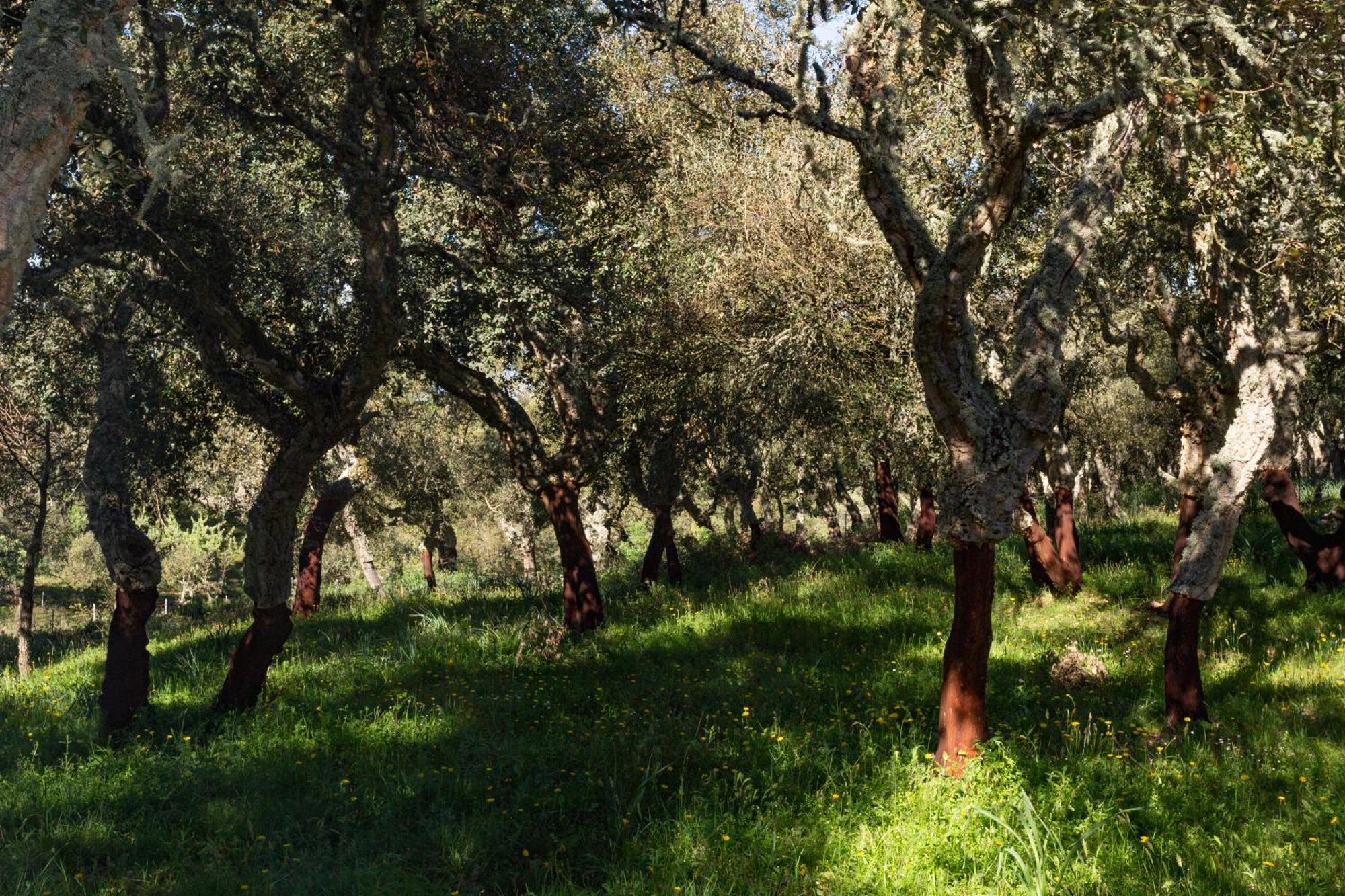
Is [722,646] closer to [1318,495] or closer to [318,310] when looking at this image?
[318,310]

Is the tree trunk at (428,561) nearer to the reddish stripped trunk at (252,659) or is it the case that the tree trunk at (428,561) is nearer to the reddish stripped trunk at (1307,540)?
the reddish stripped trunk at (252,659)

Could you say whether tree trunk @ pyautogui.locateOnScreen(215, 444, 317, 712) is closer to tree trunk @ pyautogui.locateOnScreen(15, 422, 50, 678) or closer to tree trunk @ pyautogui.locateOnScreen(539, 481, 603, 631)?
tree trunk @ pyautogui.locateOnScreen(539, 481, 603, 631)

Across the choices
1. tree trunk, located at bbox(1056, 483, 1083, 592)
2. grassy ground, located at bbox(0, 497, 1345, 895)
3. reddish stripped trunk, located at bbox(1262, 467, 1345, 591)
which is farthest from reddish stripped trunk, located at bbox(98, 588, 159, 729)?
reddish stripped trunk, located at bbox(1262, 467, 1345, 591)

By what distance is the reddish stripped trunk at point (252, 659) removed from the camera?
33.8 ft

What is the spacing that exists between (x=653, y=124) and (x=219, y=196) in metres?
7.55

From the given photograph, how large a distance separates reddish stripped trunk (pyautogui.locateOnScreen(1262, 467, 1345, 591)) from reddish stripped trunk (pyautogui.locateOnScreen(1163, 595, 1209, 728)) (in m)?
4.74

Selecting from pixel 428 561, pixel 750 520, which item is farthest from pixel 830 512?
pixel 428 561

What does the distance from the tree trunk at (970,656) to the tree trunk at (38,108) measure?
20.0 feet

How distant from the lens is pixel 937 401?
291 inches

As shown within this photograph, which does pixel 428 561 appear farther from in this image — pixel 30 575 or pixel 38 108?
pixel 38 108

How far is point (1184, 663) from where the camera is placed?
8.47m

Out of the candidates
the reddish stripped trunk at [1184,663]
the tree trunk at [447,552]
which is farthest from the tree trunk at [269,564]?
the tree trunk at [447,552]

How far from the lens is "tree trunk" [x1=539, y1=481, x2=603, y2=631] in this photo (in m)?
13.4

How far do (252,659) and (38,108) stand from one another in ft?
24.4
